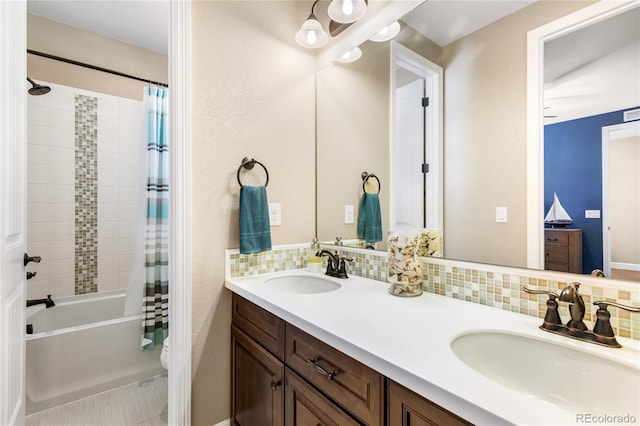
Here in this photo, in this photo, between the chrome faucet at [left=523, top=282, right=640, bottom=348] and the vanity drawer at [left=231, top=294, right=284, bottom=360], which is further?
the vanity drawer at [left=231, top=294, right=284, bottom=360]

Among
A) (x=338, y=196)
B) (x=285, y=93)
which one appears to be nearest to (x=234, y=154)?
(x=285, y=93)

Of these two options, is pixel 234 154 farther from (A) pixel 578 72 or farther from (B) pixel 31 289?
(B) pixel 31 289

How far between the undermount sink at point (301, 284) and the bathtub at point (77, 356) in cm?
131

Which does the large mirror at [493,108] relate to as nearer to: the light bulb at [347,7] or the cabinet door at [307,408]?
the light bulb at [347,7]

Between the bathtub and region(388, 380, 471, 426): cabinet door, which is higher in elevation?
region(388, 380, 471, 426): cabinet door

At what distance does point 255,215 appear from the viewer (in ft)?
4.97

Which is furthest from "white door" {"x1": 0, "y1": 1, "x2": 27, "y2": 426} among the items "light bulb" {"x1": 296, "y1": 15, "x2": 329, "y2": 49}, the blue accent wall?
the blue accent wall

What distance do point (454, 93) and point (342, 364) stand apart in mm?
1074

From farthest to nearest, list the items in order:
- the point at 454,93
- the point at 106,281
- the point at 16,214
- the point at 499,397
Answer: the point at 106,281 → the point at 16,214 → the point at 454,93 → the point at 499,397

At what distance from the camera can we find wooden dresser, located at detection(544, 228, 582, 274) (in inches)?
33.4

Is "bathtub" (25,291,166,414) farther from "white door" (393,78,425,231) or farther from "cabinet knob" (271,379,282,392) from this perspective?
"white door" (393,78,425,231)

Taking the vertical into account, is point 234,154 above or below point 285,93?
below

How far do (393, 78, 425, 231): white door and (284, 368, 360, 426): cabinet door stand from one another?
0.79m

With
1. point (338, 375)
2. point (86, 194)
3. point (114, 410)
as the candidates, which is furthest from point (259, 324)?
point (86, 194)
